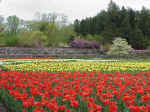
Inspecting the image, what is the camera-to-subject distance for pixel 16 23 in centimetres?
5656

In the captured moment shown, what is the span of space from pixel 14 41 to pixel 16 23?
49.5 ft

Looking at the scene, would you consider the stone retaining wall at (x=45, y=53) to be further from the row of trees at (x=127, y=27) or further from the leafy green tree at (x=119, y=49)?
the row of trees at (x=127, y=27)

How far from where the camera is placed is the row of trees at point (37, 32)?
41562mm

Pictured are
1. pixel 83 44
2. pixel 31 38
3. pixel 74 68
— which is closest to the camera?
pixel 74 68

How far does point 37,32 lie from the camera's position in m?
41.3

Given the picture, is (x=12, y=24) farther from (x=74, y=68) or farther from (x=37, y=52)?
(x=74, y=68)

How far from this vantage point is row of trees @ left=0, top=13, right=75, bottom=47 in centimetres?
4156

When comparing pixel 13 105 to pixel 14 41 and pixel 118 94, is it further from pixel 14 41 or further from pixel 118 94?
pixel 14 41

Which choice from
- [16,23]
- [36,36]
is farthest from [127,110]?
[16,23]

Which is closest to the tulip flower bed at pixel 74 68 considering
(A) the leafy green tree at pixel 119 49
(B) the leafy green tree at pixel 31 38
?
(A) the leafy green tree at pixel 119 49

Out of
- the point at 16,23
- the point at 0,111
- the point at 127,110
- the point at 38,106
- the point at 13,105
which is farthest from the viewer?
the point at 16,23

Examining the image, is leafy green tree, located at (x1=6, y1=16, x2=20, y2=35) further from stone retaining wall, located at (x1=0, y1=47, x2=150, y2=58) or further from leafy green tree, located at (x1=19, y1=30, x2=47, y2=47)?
stone retaining wall, located at (x1=0, y1=47, x2=150, y2=58)

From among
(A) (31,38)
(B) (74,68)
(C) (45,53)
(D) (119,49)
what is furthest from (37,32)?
(B) (74,68)

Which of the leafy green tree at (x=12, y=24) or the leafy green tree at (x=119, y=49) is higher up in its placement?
the leafy green tree at (x=12, y=24)
